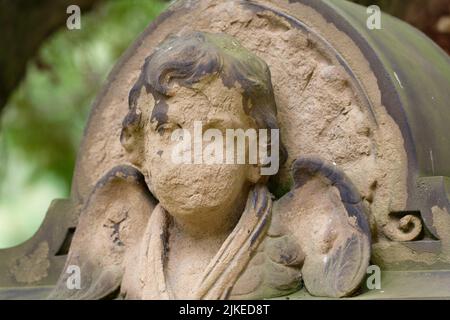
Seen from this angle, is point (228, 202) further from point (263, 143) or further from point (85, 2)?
point (85, 2)

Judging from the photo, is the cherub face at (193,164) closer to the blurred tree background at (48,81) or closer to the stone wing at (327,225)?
the stone wing at (327,225)

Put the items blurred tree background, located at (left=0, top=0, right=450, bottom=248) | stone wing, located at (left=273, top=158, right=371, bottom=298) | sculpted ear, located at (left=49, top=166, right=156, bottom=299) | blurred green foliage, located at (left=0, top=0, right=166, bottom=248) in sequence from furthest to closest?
blurred green foliage, located at (left=0, top=0, right=166, bottom=248)
blurred tree background, located at (left=0, top=0, right=450, bottom=248)
sculpted ear, located at (left=49, top=166, right=156, bottom=299)
stone wing, located at (left=273, top=158, right=371, bottom=298)

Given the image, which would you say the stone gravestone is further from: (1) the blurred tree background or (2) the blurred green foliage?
(2) the blurred green foliage

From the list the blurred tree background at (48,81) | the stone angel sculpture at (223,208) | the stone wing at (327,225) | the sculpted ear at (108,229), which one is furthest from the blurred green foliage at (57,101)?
the stone wing at (327,225)

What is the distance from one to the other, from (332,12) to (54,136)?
4512mm

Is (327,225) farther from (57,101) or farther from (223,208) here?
(57,101)

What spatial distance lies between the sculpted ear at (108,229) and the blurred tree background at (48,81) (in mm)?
2284

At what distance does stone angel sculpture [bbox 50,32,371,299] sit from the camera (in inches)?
102

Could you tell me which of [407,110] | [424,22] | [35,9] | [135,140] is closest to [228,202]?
[135,140]

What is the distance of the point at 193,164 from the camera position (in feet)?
8.54

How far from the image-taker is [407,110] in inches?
108

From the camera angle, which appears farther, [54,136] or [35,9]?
[54,136]

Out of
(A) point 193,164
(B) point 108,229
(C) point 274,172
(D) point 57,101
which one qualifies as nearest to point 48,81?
(D) point 57,101

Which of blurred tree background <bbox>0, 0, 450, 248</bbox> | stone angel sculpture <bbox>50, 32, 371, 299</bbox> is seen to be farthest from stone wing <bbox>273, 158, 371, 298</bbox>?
blurred tree background <bbox>0, 0, 450, 248</bbox>
